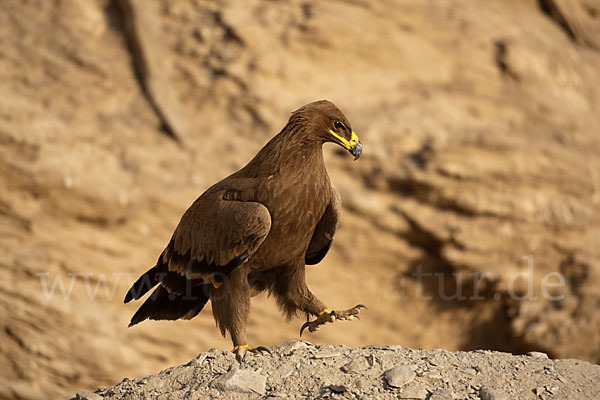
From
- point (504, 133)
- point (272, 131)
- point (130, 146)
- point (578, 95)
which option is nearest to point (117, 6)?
point (130, 146)

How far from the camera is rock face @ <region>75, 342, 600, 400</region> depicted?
12.3ft

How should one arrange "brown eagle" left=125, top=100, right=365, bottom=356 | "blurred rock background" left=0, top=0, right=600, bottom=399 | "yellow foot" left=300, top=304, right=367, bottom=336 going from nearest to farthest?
"brown eagle" left=125, top=100, right=365, bottom=356
"yellow foot" left=300, top=304, right=367, bottom=336
"blurred rock background" left=0, top=0, right=600, bottom=399

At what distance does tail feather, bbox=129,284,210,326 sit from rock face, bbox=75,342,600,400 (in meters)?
0.40

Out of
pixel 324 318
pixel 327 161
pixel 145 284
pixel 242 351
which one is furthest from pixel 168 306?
pixel 327 161

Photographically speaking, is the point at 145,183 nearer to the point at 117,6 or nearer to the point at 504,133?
the point at 117,6

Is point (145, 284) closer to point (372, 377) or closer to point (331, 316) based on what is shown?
point (331, 316)

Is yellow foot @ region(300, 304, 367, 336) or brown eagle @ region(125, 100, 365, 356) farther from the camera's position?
yellow foot @ region(300, 304, 367, 336)

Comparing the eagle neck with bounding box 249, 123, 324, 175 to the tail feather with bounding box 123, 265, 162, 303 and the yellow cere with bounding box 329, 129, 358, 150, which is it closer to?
the yellow cere with bounding box 329, 129, 358, 150

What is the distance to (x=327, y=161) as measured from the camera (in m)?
9.30

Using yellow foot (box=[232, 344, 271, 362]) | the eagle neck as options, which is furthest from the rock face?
the eagle neck

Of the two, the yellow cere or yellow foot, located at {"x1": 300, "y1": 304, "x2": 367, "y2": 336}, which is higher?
the yellow cere

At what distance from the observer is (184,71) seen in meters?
9.50

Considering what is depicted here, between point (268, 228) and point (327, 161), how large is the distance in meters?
5.58

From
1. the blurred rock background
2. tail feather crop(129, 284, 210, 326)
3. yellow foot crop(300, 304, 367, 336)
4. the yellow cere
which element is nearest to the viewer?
the yellow cere
